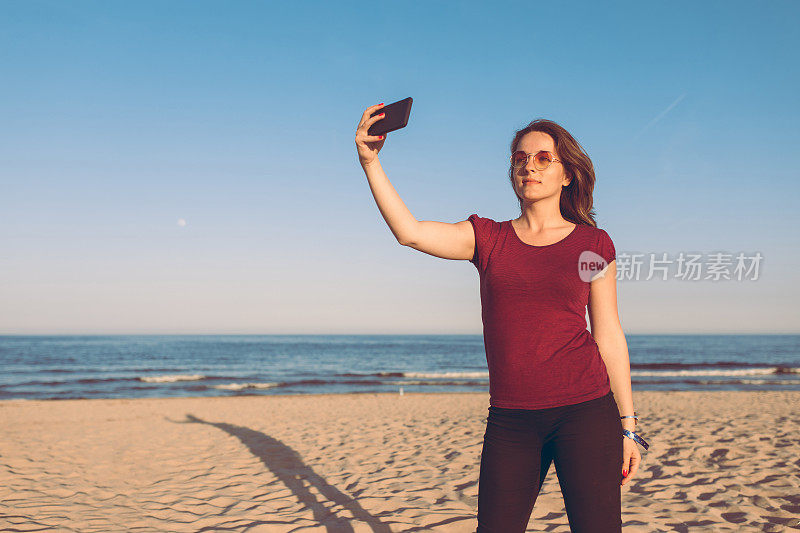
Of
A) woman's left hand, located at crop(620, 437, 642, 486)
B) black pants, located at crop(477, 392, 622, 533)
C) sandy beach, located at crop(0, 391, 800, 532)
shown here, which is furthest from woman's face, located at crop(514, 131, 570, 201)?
sandy beach, located at crop(0, 391, 800, 532)

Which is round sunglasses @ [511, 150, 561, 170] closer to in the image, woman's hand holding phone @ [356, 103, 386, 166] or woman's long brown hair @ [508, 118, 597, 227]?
woman's long brown hair @ [508, 118, 597, 227]

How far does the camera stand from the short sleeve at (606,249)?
1925mm

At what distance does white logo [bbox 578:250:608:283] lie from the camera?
187 centimetres

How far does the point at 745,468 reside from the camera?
5.98 meters

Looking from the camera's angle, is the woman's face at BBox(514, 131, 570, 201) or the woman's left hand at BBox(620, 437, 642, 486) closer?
the woman's left hand at BBox(620, 437, 642, 486)

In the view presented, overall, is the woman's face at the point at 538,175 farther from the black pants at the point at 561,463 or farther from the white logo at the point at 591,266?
the black pants at the point at 561,463

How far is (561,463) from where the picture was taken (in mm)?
1791

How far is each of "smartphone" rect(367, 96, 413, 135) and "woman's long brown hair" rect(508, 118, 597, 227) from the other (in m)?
0.67

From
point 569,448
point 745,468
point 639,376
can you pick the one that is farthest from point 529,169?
point 639,376

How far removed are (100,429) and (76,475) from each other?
3709 mm

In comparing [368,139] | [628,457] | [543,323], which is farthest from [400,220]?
[628,457]

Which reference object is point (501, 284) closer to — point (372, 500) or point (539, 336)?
point (539, 336)

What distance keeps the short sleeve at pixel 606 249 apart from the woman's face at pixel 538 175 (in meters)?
0.26

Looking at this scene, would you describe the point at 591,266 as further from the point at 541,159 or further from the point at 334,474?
the point at 334,474
